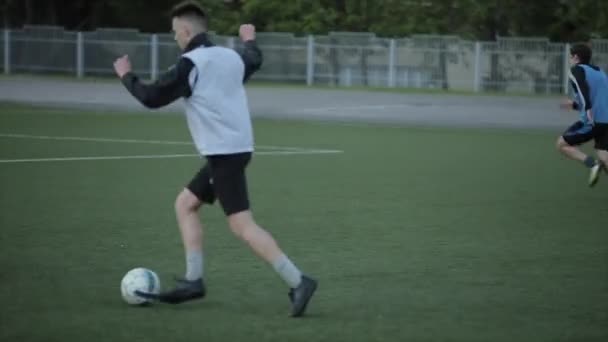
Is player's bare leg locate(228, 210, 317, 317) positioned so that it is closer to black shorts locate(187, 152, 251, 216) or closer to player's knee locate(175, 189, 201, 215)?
black shorts locate(187, 152, 251, 216)

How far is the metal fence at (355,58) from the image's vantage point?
44312mm

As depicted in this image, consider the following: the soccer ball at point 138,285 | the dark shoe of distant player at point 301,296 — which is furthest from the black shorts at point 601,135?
the soccer ball at point 138,285

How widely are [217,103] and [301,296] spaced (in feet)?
4.26

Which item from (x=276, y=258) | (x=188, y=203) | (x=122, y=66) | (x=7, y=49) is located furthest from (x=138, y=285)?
(x=7, y=49)

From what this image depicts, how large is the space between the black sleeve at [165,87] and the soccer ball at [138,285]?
1.17 m

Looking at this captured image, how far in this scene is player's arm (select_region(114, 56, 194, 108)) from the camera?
25.7 feet

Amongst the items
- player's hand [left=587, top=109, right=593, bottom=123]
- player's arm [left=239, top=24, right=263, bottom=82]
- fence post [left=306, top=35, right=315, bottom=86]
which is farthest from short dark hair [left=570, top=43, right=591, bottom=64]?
fence post [left=306, top=35, right=315, bottom=86]

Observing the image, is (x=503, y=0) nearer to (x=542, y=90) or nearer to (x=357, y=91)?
(x=542, y=90)

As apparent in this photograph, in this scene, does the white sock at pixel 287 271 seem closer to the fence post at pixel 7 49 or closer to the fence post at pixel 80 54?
the fence post at pixel 80 54

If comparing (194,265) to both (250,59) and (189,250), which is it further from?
(250,59)

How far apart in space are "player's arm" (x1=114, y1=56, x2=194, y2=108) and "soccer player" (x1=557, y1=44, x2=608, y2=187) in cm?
850

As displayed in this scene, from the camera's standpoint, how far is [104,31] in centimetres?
4844

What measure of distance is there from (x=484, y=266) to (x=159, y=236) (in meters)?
2.98

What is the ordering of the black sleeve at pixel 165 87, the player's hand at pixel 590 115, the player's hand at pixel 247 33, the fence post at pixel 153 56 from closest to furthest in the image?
the black sleeve at pixel 165 87, the player's hand at pixel 247 33, the player's hand at pixel 590 115, the fence post at pixel 153 56
